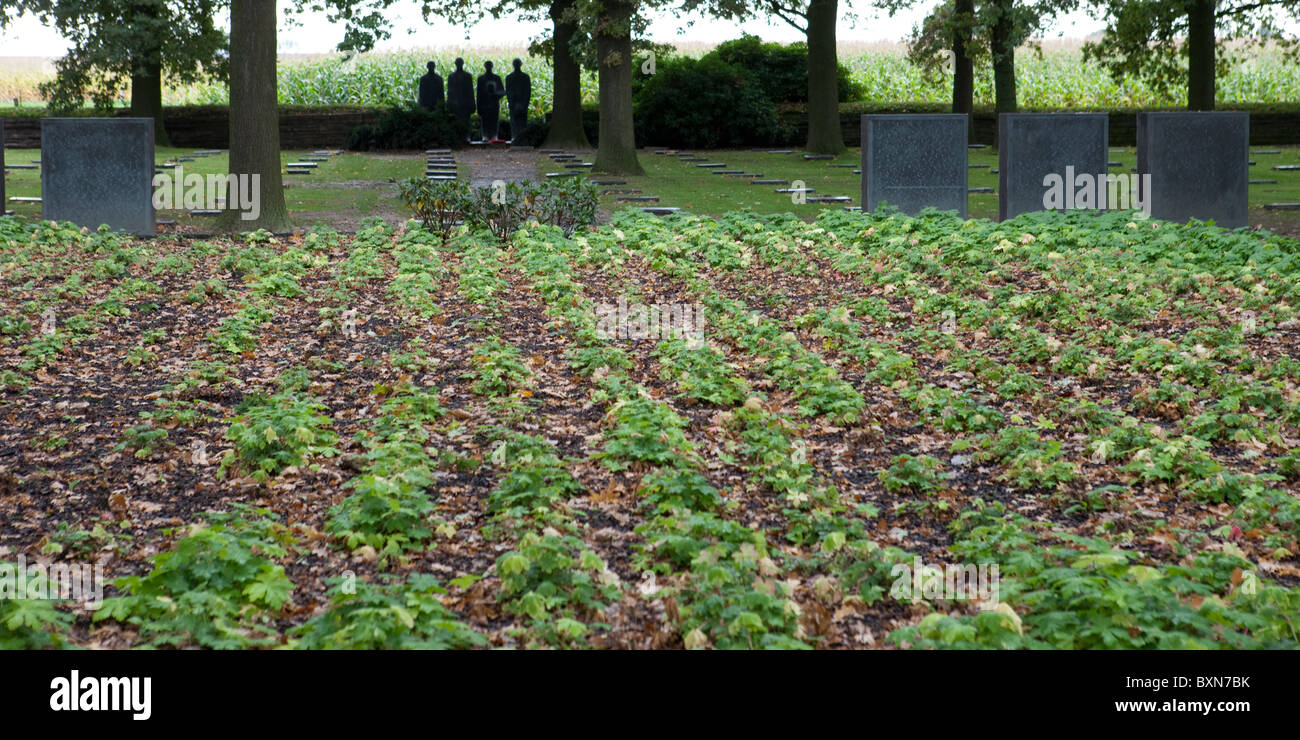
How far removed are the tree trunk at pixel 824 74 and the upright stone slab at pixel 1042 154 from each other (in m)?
13.3

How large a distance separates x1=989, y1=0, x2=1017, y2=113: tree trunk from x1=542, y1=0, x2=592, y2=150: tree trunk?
10340 mm

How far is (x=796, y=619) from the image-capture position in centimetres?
439

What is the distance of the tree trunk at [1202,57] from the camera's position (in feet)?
78.6

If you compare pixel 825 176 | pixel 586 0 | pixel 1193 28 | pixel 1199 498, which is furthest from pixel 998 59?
pixel 1199 498

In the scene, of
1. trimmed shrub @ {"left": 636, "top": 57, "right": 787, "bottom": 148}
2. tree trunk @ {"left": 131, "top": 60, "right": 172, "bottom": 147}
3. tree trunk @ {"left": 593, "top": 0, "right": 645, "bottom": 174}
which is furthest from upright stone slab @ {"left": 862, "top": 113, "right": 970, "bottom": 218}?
tree trunk @ {"left": 131, "top": 60, "right": 172, "bottom": 147}

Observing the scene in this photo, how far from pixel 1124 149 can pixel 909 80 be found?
13.7 metres

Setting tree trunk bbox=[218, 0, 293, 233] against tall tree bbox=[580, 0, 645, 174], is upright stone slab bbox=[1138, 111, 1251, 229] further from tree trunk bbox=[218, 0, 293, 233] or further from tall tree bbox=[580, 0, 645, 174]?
tree trunk bbox=[218, 0, 293, 233]

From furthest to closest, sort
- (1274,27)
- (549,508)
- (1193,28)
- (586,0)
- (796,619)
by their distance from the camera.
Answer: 1. (1274,27)
2. (1193,28)
3. (586,0)
4. (549,508)
5. (796,619)

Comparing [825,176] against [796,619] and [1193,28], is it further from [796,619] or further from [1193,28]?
[796,619]

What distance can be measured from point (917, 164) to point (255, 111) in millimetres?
8330

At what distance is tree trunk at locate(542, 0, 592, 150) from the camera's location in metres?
31.8

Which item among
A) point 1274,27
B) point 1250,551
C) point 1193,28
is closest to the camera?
point 1250,551

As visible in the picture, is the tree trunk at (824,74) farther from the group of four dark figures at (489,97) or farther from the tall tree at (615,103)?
the group of four dark figures at (489,97)
